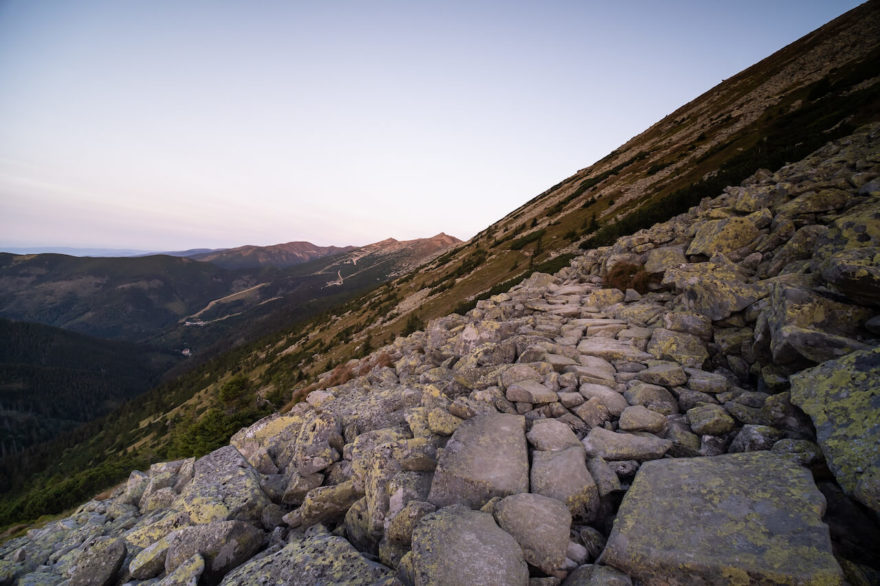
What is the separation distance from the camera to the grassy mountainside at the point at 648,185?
23781 millimetres

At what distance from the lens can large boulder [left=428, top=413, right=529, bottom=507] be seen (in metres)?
5.20

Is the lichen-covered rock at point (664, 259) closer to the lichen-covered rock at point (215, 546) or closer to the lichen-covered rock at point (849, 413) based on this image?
the lichen-covered rock at point (849, 413)

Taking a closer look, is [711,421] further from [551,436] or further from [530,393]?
[530,393]

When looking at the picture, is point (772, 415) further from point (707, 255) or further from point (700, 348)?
point (707, 255)

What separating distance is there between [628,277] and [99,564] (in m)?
17.8

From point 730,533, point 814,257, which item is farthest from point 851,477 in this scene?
point 814,257

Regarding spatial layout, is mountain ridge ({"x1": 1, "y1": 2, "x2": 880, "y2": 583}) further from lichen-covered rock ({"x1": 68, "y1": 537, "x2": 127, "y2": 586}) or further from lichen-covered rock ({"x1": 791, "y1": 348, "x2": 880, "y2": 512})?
lichen-covered rock ({"x1": 68, "y1": 537, "x2": 127, "y2": 586})

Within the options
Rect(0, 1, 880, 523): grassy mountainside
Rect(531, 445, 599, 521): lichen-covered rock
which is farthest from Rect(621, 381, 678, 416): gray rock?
Rect(0, 1, 880, 523): grassy mountainside

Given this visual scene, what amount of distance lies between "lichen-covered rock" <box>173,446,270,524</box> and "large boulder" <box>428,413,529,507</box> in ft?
15.8

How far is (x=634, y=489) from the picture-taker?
15.0 ft

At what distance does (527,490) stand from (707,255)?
11.8m

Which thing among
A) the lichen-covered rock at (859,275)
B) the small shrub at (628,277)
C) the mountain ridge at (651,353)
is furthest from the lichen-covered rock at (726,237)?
the lichen-covered rock at (859,275)

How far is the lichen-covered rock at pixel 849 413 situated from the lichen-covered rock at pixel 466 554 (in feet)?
12.2

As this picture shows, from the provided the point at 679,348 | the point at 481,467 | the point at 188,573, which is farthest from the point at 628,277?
the point at 188,573
